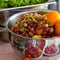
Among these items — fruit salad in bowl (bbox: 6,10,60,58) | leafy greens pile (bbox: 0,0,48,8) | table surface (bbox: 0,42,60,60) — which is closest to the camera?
fruit salad in bowl (bbox: 6,10,60,58)

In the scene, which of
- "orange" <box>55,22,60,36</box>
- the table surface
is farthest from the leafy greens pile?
"orange" <box>55,22,60,36</box>

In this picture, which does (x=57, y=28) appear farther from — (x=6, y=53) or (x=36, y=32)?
(x=6, y=53)

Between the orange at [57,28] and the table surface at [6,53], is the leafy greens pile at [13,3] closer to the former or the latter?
the table surface at [6,53]

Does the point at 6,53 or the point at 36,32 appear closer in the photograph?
the point at 36,32

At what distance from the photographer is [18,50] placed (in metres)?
0.57

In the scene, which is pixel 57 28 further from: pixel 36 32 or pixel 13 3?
pixel 13 3

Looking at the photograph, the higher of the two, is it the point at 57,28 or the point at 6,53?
the point at 57,28

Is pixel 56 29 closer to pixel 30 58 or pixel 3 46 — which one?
pixel 30 58

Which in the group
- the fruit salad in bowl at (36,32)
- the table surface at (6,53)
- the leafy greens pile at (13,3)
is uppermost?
the leafy greens pile at (13,3)

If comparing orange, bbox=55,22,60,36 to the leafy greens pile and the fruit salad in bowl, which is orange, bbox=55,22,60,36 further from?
the leafy greens pile

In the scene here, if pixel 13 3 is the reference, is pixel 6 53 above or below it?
below

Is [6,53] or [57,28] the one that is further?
[6,53]

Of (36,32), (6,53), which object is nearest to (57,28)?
(36,32)

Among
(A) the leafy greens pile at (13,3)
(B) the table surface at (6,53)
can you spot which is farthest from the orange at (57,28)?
(A) the leafy greens pile at (13,3)
